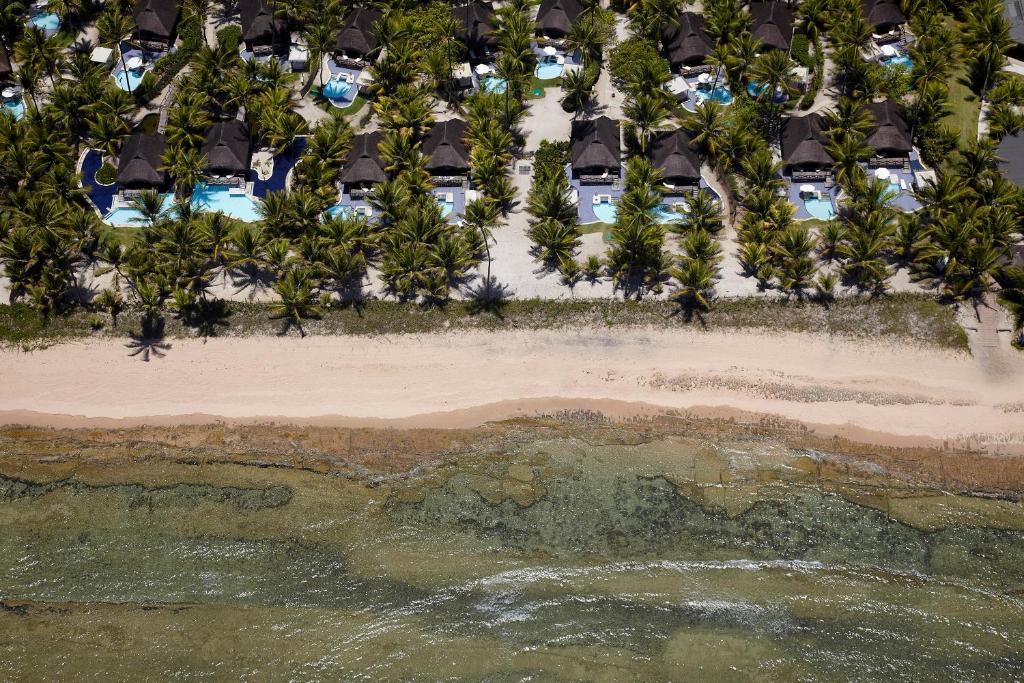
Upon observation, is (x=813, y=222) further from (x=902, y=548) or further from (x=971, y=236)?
(x=902, y=548)

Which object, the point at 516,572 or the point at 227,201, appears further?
the point at 227,201

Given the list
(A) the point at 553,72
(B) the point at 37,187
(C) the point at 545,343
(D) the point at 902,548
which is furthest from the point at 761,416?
(B) the point at 37,187

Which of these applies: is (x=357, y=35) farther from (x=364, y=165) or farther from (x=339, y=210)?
(x=339, y=210)

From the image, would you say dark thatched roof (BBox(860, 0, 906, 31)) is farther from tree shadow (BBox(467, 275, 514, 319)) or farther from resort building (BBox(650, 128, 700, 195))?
tree shadow (BBox(467, 275, 514, 319))

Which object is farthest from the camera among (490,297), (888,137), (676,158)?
(888,137)

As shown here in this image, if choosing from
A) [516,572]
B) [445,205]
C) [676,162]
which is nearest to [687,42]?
[676,162]

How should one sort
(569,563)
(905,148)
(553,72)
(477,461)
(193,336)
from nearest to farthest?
(569,563) < (477,461) < (193,336) < (905,148) < (553,72)
